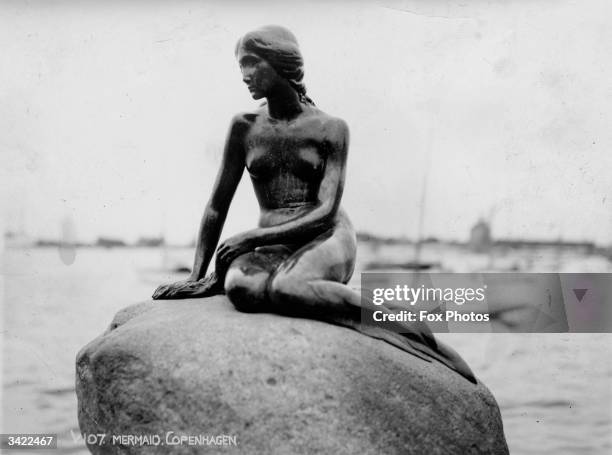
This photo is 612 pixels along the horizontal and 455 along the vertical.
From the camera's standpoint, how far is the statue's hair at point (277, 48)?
4473mm

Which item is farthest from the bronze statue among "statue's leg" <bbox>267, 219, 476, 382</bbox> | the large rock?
the large rock

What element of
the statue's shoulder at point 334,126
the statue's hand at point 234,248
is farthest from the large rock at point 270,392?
the statue's shoulder at point 334,126

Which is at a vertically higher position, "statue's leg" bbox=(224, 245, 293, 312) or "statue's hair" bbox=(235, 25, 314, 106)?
"statue's hair" bbox=(235, 25, 314, 106)

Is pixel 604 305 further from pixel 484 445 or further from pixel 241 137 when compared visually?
pixel 241 137

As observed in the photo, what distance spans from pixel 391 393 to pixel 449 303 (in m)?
0.63

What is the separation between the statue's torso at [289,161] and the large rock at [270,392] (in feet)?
2.44

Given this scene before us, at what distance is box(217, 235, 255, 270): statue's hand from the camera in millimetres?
4434

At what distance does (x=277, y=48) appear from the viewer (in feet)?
14.7

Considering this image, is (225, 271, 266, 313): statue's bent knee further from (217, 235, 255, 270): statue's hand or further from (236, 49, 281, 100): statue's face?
(236, 49, 281, 100): statue's face

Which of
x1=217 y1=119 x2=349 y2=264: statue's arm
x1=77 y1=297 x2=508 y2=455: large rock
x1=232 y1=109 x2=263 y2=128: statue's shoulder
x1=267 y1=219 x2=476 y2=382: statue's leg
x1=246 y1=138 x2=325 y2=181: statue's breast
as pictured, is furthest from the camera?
x1=232 y1=109 x2=263 y2=128: statue's shoulder

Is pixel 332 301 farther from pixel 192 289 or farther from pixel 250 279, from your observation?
pixel 192 289

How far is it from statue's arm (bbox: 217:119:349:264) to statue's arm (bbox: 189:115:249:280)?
32 centimetres

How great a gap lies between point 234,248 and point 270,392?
0.95m

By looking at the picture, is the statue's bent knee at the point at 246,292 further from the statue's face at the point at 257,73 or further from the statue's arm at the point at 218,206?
the statue's face at the point at 257,73
